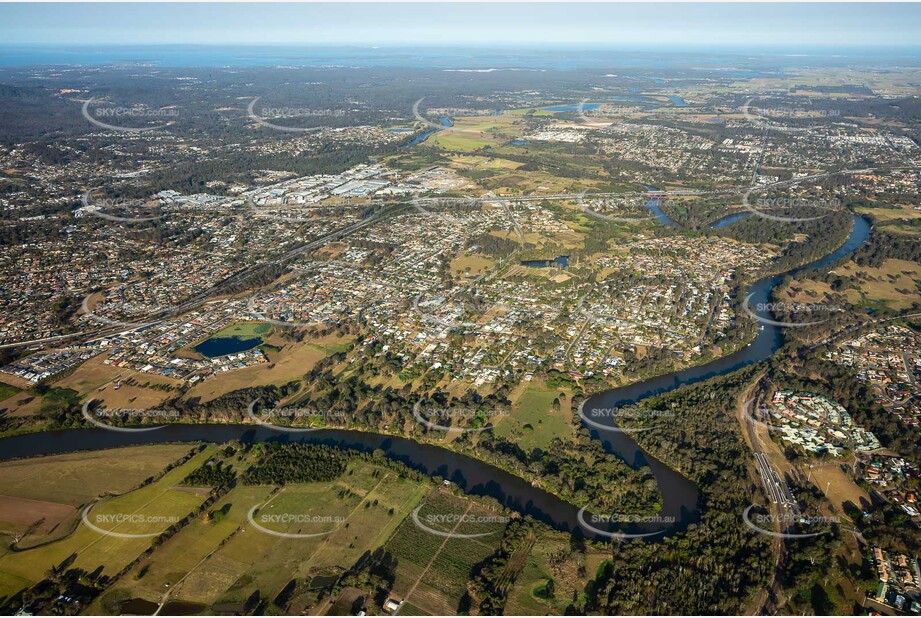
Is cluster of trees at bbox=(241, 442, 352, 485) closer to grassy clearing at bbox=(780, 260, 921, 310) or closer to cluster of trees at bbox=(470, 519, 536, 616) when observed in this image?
cluster of trees at bbox=(470, 519, 536, 616)

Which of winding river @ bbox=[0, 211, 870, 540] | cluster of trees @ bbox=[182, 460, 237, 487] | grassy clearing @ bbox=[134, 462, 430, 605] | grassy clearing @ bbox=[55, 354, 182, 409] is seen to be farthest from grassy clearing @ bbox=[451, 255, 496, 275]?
cluster of trees @ bbox=[182, 460, 237, 487]

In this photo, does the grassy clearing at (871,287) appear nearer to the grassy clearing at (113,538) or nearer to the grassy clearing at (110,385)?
the grassy clearing at (113,538)

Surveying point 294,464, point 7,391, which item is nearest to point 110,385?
point 7,391

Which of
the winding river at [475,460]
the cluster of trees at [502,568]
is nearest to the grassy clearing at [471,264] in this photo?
the winding river at [475,460]

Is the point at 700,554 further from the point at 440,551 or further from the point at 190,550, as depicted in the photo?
the point at 190,550

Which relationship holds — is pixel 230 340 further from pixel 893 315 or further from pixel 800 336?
pixel 893 315
